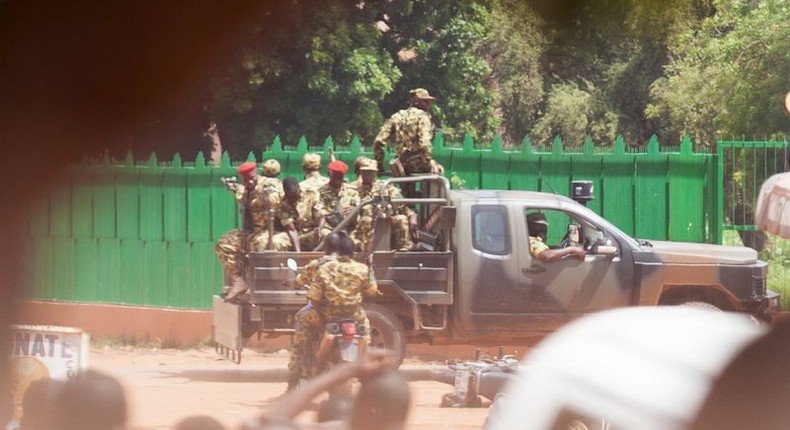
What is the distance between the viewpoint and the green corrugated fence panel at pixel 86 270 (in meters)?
13.2

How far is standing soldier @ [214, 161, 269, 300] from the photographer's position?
10211 millimetres

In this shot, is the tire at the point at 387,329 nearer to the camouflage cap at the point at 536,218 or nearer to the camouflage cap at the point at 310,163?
the camouflage cap at the point at 536,218

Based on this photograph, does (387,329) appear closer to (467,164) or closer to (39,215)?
(467,164)

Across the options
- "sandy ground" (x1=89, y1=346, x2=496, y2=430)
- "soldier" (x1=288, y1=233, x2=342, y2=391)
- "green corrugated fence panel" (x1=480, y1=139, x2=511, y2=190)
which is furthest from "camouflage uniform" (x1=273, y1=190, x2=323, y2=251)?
"green corrugated fence panel" (x1=480, y1=139, x2=511, y2=190)

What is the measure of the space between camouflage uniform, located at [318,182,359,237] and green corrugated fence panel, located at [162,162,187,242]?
105 inches

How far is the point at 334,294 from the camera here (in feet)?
27.5

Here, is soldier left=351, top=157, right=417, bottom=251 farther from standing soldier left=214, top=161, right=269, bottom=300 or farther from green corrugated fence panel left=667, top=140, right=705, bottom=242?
green corrugated fence panel left=667, top=140, right=705, bottom=242

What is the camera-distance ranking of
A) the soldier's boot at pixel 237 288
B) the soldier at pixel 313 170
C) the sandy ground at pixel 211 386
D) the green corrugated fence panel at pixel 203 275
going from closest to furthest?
1. the sandy ground at pixel 211 386
2. the soldier's boot at pixel 237 288
3. the soldier at pixel 313 170
4. the green corrugated fence panel at pixel 203 275

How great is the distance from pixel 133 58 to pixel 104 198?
301 centimetres

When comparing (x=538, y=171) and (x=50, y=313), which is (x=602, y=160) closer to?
(x=538, y=171)

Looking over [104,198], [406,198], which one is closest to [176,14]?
[104,198]

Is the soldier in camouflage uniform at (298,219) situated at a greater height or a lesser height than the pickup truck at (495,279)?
greater

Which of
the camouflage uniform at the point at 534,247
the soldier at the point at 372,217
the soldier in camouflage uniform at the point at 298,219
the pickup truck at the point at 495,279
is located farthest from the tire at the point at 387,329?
the camouflage uniform at the point at 534,247

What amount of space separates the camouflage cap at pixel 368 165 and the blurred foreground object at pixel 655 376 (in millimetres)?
8862
